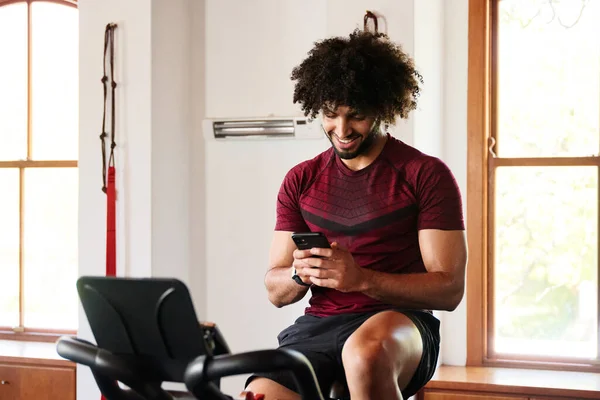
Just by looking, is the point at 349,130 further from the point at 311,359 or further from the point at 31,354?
the point at 31,354

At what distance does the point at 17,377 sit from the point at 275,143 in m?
1.49

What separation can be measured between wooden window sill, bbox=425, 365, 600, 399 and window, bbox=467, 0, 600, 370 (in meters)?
0.11

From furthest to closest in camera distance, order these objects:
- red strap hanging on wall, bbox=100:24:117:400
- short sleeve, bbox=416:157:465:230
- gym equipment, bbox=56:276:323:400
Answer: red strap hanging on wall, bbox=100:24:117:400
short sleeve, bbox=416:157:465:230
gym equipment, bbox=56:276:323:400

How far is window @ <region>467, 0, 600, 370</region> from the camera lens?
3.30 m

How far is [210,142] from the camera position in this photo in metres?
3.54

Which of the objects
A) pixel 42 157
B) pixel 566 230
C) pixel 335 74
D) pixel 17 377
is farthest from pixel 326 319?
pixel 42 157

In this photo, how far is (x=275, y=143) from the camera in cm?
345

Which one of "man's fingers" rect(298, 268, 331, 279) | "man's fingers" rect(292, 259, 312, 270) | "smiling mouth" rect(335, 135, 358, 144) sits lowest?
"man's fingers" rect(298, 268, 331, 279)

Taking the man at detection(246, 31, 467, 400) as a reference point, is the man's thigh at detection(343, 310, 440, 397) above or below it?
below

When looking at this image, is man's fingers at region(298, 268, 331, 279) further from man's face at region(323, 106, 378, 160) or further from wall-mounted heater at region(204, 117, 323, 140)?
wall-mounted heater at region(204, 117, 323, 140)

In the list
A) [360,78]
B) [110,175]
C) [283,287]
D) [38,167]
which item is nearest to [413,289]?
[283,287]

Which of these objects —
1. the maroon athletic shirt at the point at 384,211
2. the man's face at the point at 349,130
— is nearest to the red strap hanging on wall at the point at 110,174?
the maroon athletic shirt at the point at 384,211

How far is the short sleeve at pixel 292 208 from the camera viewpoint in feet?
7.30

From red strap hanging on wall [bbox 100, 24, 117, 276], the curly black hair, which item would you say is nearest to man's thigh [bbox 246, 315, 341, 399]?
the curly black hair
